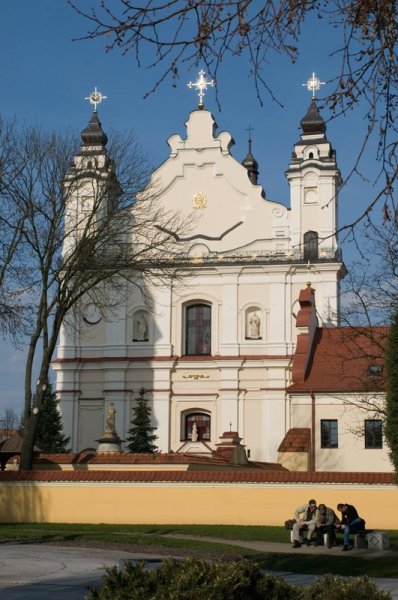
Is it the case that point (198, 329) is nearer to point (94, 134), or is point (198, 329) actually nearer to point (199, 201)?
point (199, 201)

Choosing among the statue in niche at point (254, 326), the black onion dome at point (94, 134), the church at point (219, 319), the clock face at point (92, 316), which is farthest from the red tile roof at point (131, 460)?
the black onion dome at point (94, 134)

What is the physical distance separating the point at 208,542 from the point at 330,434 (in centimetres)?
1828

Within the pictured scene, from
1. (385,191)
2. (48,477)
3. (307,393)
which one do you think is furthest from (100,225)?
(385,191)

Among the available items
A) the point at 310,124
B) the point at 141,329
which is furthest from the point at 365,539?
the point at 310,124

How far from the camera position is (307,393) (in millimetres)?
36812

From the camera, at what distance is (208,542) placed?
18609 millimetres

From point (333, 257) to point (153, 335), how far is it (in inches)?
344

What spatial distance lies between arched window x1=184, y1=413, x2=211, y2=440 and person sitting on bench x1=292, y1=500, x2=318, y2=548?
23.4m

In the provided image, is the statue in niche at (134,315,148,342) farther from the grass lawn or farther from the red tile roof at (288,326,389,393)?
the grass lawn

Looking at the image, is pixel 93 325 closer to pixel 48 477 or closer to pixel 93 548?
pixel 48 477

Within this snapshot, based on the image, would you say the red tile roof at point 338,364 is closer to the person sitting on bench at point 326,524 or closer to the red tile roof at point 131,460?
the red tile roof at point 131,460

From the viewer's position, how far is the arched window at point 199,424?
142 ft

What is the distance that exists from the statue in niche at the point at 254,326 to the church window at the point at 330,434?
7.84 metres

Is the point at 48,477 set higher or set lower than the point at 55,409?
lower
